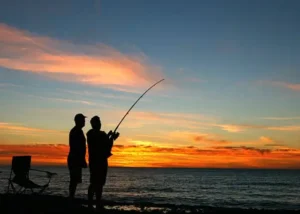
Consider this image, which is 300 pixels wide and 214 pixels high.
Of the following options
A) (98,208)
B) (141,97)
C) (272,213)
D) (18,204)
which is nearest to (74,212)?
(98,208)

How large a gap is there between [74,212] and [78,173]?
1.39m

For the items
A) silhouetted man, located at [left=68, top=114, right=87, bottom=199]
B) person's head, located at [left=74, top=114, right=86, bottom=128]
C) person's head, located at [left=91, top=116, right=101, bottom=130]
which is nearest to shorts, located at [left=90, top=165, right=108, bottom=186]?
silhouetted man, located at [left=68, top=114, right=87, bottom=199]

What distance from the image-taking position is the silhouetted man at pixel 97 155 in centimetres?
789

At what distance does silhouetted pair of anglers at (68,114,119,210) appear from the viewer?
25.9 feet

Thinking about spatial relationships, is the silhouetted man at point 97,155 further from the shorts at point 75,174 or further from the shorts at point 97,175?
the shorts at point 75,174

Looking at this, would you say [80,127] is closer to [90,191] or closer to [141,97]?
[90,191]

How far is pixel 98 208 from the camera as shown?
26.3 ft

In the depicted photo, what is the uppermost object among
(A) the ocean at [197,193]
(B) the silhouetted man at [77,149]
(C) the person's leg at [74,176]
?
(B) the silhouetted man at [77,149]

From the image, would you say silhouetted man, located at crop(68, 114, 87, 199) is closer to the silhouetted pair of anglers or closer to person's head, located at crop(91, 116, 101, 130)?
the silhouetted pair of anglers

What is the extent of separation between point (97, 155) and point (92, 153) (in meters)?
0.12

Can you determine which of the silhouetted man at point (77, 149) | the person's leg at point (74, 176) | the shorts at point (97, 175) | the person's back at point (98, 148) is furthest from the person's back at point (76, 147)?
the shorts at point (97, 175)

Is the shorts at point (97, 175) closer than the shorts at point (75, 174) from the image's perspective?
Yes

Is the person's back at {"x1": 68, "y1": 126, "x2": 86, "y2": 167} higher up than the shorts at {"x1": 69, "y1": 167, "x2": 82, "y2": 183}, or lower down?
higher up

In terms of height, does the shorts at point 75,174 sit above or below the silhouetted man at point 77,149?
below
